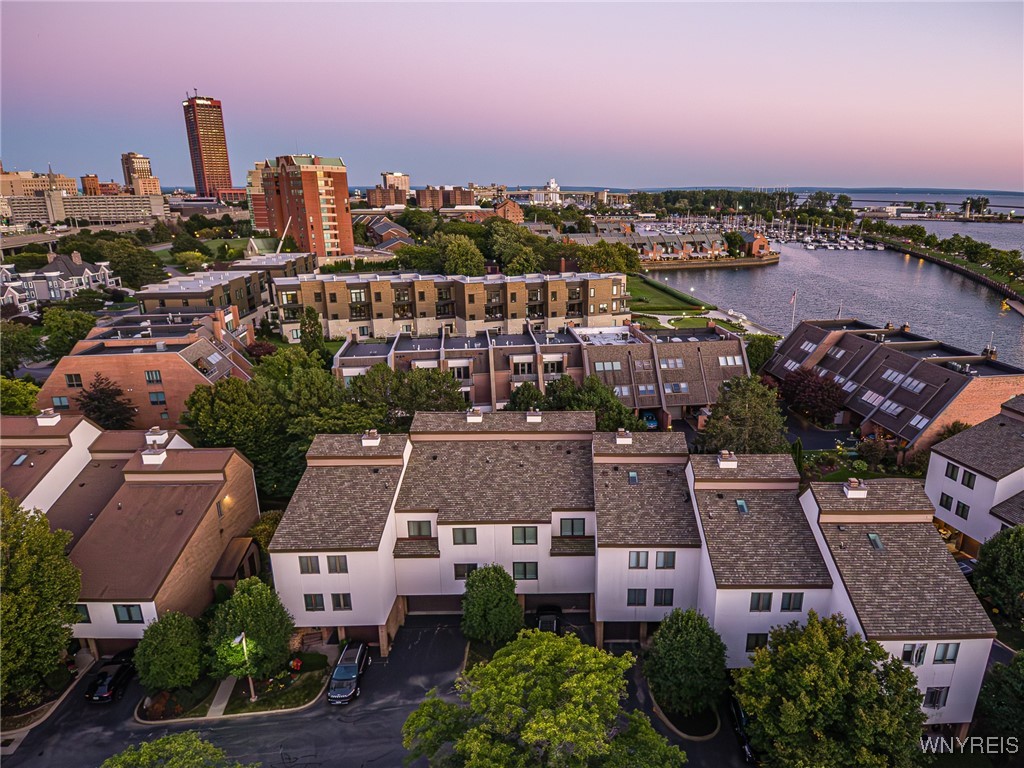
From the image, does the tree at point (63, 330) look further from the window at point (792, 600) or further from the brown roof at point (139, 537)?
the window at point (792, 600)

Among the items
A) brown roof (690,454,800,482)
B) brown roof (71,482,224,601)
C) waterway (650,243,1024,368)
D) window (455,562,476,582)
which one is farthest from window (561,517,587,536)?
waterway (650,243,1024,368)

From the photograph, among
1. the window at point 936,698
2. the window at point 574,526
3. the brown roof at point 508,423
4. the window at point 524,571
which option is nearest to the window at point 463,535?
the window at point 524,571

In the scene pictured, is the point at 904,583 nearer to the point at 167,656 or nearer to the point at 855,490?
the point at 855,490

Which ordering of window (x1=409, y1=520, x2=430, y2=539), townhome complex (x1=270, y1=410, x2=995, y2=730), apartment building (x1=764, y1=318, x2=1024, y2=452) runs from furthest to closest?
1. apartment building (x1=764, y1=318, x2=1024, y2=452)
2. window (x1=409, y1=520, x2=430, y2=539)
3. townhome complex (x1=270, y1=410, x2=995, y2=730)

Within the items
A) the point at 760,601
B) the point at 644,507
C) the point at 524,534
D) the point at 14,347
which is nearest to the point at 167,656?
the point at 524,534

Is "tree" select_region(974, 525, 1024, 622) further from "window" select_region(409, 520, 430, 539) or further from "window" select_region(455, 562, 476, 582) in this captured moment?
"window" select_region(409, 520, 430, 539)
